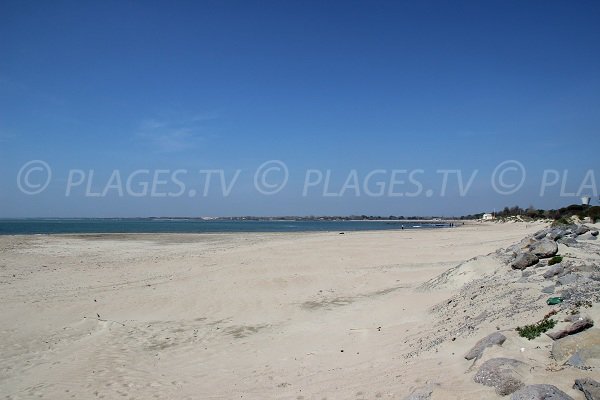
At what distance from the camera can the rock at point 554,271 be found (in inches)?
347

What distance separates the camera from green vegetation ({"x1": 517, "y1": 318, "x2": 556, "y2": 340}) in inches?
221

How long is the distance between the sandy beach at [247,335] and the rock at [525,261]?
128 cm

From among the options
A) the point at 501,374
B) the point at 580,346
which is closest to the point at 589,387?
the point at 501,374

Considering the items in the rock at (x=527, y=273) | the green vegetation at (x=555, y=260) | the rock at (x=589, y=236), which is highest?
the rock at (x=589, y=236)

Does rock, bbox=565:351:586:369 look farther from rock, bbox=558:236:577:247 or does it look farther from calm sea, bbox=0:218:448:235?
calm sea, bbox=0:218:448:235

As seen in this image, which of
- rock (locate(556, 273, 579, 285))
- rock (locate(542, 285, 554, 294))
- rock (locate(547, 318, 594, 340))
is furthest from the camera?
rock (locate(556, 273, 579, 285))

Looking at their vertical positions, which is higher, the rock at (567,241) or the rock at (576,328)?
the rock at (567,241)

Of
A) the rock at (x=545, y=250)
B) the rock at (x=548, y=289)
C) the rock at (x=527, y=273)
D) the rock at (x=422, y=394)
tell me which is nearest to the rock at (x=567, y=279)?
the rock at (x=548, y=289)

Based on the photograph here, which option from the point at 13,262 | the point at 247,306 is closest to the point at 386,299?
the point at 247,306

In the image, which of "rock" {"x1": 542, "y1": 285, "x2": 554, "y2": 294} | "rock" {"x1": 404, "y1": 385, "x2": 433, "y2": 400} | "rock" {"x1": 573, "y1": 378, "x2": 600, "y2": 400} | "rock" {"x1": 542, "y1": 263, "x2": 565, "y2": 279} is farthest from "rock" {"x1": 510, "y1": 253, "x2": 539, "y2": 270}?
"rock" {"x1": 573, "y1": 378, "x2": 600, "y2": 400}

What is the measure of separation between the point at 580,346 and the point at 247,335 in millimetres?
7206

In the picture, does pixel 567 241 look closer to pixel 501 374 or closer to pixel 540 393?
pixel 501 374

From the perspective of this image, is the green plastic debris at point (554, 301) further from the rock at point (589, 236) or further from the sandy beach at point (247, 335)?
the rock at point (589, 236)

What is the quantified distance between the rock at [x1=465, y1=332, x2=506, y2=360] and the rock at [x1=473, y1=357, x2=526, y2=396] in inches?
22.8
